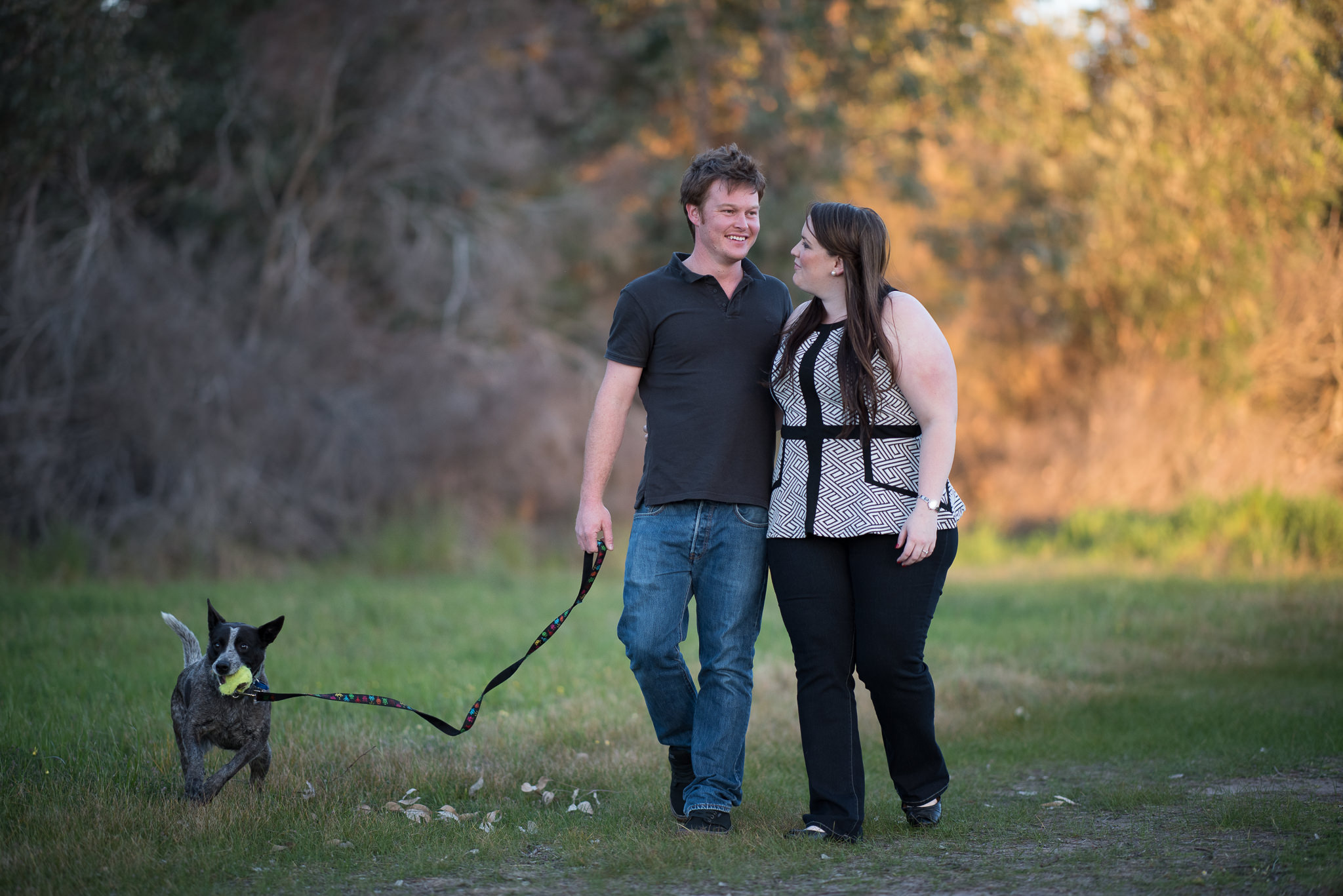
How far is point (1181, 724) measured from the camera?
6.52 m

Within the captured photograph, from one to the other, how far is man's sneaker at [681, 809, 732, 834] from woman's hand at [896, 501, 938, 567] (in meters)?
1.20

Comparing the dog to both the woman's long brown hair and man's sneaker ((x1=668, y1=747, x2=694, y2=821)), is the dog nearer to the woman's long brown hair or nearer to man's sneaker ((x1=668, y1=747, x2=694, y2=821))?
man's sneaker ((x1=668, y1=747, x2=694, y2=821))

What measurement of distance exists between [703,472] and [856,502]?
0.58m

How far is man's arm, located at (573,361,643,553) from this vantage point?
4426 mm

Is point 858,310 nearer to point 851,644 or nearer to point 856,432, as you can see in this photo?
point 856,432

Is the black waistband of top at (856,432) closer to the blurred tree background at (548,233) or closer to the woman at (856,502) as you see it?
the woman at (856,502)

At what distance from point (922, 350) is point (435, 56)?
46.7ft

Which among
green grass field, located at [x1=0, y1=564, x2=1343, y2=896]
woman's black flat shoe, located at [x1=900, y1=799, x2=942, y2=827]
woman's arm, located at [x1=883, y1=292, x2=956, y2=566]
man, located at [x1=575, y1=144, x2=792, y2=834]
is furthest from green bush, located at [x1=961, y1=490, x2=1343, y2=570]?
man, located at [x1=575, y1=144, x2=792, y2=834]

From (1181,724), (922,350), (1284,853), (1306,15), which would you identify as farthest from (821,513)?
(1306,15)

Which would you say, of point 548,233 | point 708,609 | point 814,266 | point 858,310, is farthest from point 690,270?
point 548,233

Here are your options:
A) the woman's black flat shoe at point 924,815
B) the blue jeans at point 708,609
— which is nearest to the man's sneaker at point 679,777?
the blue jeans at point 708,609

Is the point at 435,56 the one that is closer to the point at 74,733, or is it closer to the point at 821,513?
the point at 74,733

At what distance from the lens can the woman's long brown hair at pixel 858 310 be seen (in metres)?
4.15

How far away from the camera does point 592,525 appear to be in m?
4.42
